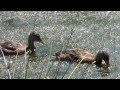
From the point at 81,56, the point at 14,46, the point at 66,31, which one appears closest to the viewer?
the point at 81,56

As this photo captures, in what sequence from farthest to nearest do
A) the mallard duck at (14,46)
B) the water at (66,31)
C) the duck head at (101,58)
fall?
the mallard duck at (14,46)
the water at (66,31)
the duck head at (101,58)

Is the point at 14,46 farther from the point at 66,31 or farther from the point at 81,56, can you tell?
the point at 81,56

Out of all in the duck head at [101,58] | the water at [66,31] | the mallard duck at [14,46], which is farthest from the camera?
the mallard duck at [14,46]

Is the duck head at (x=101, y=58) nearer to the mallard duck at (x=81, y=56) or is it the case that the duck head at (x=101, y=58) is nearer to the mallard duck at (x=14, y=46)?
the mallard duck at (x=81, y=56)

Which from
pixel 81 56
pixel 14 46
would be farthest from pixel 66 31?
pixel 81 56

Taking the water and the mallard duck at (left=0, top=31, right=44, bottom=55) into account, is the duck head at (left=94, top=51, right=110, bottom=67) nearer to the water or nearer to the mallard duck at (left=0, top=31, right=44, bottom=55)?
the water

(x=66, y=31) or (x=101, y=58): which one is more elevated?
(x=101, y=58)

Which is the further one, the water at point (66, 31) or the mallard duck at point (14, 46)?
the mallard duck at point (14, 46)

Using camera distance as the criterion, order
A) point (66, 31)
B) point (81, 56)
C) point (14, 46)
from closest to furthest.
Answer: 1. point (81, 56)
2. point (14, 46)
3. point (66, 31)

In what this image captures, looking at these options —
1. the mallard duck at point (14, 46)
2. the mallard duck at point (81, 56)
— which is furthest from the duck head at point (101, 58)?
the mallard duck at point (14, 46)
